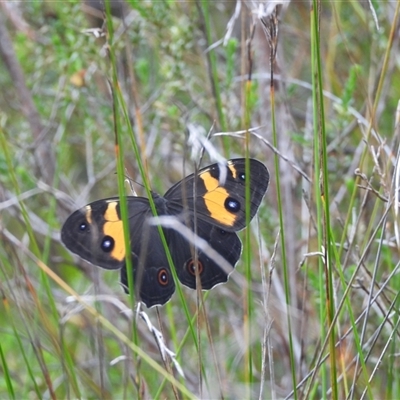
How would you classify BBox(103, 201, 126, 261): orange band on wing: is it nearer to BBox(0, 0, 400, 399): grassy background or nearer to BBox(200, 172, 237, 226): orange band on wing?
BBox(200, 172, 237, 226): orange band on wing

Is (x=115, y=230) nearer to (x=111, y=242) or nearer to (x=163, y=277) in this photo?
(x=111, y=242)

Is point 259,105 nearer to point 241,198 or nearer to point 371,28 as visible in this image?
point 371,28

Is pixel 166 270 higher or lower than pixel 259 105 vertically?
lower

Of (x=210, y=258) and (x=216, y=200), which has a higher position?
(x=216, y=200)

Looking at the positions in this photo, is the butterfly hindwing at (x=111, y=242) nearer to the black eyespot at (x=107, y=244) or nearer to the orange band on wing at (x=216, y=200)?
the black eyespot at (x=107, y=244)

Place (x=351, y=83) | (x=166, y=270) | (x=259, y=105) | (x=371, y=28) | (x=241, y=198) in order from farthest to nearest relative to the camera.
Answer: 1. (x=259, y=105)
2. (x=371, y=28)
3. (x=351, y=83)
4. (x=166, y=270)
5. (x=241, y=198)

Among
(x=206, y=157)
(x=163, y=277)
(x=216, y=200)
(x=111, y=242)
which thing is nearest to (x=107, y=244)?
(x=111, y=242)

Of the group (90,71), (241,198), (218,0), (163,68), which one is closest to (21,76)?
(90,71)
